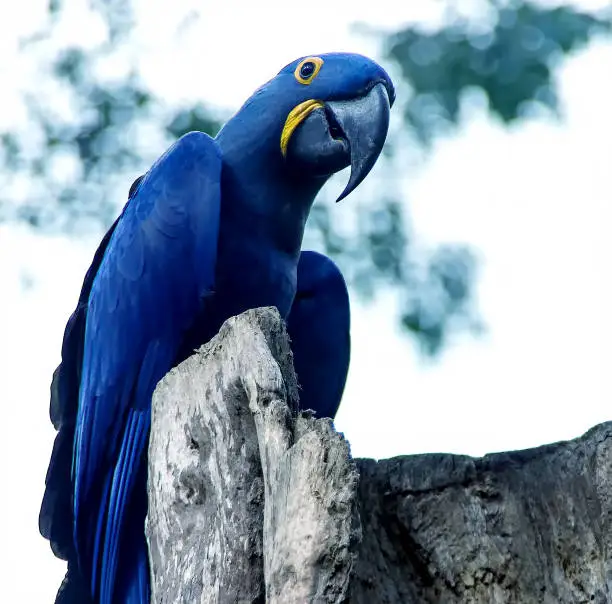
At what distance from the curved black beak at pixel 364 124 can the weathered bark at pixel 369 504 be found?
1.03 m

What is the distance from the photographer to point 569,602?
237 cm

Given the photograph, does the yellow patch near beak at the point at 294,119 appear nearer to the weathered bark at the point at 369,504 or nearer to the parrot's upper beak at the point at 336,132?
the parrot's upper beak at the point at 336,132

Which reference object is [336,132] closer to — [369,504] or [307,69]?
[307,69]

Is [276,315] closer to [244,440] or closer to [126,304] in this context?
[244,440]

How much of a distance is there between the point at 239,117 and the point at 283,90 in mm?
179

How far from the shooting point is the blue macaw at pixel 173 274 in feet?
9.59


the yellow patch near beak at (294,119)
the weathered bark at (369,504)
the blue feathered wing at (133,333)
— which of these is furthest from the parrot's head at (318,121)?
the weathered bark at (369,504)

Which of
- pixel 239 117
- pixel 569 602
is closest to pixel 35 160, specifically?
pixel 239 117

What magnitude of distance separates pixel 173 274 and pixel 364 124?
78 centimetres

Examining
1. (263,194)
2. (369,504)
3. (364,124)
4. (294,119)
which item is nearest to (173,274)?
(263,194)

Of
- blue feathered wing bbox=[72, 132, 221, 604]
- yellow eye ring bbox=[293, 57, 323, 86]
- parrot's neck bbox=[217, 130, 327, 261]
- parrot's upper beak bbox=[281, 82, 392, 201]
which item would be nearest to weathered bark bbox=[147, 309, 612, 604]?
blue feathered wing bbox=[72, 132, 221, 604]

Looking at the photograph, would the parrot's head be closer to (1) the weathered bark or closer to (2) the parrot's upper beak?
(2) the parrot's upper beak

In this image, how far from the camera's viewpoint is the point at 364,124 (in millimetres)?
3346

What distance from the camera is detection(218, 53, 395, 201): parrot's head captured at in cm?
335
